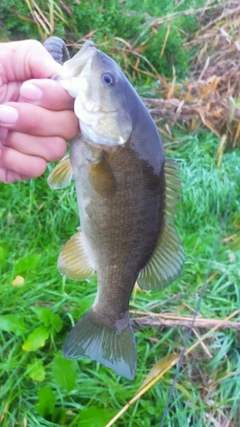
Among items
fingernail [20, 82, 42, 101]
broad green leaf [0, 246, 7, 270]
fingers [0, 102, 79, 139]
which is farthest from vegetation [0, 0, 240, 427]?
fingernail [20, 82, 42, 101]

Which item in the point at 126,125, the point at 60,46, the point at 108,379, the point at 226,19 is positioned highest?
the point at 60,46

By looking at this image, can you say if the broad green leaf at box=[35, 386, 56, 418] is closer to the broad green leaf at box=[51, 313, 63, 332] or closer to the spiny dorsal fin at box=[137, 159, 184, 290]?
the broad green leaf at box=[51, 313, 63, 332]

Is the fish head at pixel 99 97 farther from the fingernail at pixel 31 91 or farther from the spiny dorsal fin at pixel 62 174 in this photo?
the spiny dorsal fin at pixel 62 174

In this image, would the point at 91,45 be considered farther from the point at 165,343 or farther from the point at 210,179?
the point at 210,179

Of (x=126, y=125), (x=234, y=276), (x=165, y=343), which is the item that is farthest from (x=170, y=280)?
(x=234, y=276)

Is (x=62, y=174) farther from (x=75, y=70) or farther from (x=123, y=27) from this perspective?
(x=123, y=27)

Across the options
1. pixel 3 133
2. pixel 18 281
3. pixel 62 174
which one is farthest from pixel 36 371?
pixel 3 133

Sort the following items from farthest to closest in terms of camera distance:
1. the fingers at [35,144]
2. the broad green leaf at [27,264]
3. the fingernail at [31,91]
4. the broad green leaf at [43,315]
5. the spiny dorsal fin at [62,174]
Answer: the broad green leaf at [27,264]
the broad green leaf at [43,315]
the spiny dorsal fin at [62,174]
the fingers at [35,144]
the fingernail at [31,91]

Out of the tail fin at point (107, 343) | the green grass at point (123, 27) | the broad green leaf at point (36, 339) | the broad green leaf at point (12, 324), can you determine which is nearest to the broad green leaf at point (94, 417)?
the broad green leaf at point (36, 339)
